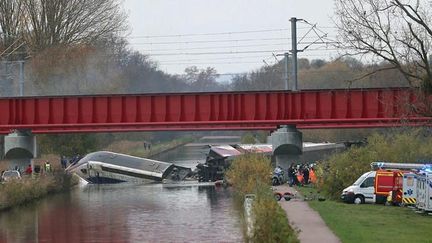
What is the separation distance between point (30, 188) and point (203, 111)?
10.9m

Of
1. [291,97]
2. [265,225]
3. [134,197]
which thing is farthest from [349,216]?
[134,197]

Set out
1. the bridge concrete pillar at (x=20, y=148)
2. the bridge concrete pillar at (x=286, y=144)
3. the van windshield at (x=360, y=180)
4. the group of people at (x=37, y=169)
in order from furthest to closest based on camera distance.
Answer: the group of people at (x=37, y=169) → the bridge concrete pillar at (x=20, y=148) → the bridge concrete pillar at (x=286, y=144) → the van windshield at (x=360, y=180)

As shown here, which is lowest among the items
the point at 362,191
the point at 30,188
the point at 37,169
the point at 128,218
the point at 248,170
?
the point at 128,218

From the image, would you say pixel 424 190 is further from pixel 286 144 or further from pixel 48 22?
pixel 48 22

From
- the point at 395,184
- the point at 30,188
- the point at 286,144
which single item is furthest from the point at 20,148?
the point at 395,184

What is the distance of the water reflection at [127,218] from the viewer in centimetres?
3325

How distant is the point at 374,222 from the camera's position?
29.8m

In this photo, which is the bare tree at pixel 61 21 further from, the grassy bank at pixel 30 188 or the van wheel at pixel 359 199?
the van wheel at pixel 359 199

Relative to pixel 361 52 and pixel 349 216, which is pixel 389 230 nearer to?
pixel 349 216

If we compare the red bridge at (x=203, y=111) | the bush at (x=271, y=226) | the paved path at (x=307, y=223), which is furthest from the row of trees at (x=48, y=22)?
the bush at (x=271, y=226)

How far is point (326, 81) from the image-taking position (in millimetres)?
114062

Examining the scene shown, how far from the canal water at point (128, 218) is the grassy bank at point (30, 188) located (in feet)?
1.85

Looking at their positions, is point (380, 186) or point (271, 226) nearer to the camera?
point (271, 226)

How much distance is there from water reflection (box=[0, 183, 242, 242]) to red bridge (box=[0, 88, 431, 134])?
447cm
